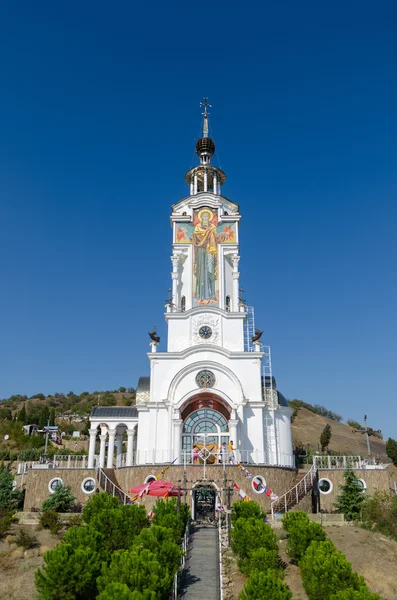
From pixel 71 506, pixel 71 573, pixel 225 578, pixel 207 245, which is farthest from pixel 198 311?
pixel 71 573

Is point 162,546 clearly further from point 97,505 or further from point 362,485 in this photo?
point 362,485

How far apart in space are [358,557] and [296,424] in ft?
221

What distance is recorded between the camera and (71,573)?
14.0 meters

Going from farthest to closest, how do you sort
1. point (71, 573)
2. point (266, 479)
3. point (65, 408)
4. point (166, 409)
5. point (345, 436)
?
point (65, 408)
point (345, 436)
point (166, 409)
point (266, 479)
point (71, 573)

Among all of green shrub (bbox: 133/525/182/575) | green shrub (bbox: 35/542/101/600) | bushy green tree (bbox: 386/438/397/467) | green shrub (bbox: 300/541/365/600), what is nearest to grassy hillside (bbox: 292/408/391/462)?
bushy green tree (bbox: 386/438/397/467)

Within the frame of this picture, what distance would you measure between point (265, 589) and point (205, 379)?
20397mm

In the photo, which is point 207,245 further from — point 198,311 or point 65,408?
point 65,408

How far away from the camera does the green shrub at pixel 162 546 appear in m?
15.1

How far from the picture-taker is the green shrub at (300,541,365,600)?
47.1 feet

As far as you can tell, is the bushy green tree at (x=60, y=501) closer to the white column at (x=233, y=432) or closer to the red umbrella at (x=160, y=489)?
the red umbrella at (x=160, y=489)

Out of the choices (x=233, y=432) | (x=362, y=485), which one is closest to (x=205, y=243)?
(x=233, y=432)

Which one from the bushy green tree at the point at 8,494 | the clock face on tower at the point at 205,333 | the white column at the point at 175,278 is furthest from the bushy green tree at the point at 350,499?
the bushy green tree at the point at 8,494

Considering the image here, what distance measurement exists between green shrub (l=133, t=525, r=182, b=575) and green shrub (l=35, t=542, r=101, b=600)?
1.53 metres

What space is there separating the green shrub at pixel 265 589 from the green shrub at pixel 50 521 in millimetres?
13589
